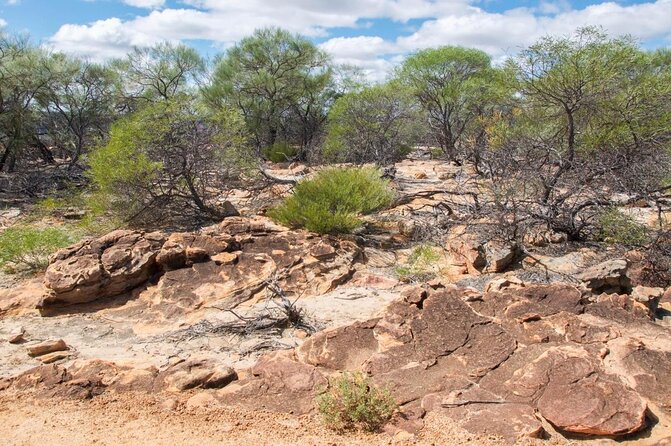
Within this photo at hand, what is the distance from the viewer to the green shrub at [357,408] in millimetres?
3201

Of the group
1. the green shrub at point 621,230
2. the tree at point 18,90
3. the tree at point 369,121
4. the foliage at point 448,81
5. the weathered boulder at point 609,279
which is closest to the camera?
the weathered boulder at point 609,279

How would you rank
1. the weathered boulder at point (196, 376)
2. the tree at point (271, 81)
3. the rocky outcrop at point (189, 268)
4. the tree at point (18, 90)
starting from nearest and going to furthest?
the weathered boulder at point (196, 376), the rocky outcrop at point (189, 268), the tree at point (18, 90), the tree at point (271, 81)

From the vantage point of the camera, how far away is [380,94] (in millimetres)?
19328

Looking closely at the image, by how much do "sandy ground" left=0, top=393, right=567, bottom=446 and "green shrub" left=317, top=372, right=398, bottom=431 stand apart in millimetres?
72

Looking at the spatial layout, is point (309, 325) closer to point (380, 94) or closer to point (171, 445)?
point (171, 445)

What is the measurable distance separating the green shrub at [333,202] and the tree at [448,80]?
11515mm

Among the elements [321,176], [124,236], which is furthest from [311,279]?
[321,176]

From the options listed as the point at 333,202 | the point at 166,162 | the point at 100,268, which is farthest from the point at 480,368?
the point at 166,162

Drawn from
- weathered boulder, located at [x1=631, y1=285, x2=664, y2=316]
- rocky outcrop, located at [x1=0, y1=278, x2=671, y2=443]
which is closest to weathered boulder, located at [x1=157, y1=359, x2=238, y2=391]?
rocky outcrop, located at [x1=0, y1=278, x2=671, y2=443]

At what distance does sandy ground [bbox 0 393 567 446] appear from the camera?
3096mm

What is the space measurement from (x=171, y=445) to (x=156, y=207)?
23.9 ft

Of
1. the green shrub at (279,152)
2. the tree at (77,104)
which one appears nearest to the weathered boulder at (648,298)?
the tree at (77,104)

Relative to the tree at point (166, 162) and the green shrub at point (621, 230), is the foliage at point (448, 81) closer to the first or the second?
the tree at point (166, 162)

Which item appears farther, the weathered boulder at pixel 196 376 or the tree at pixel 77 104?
the tree at pixel 77 104
